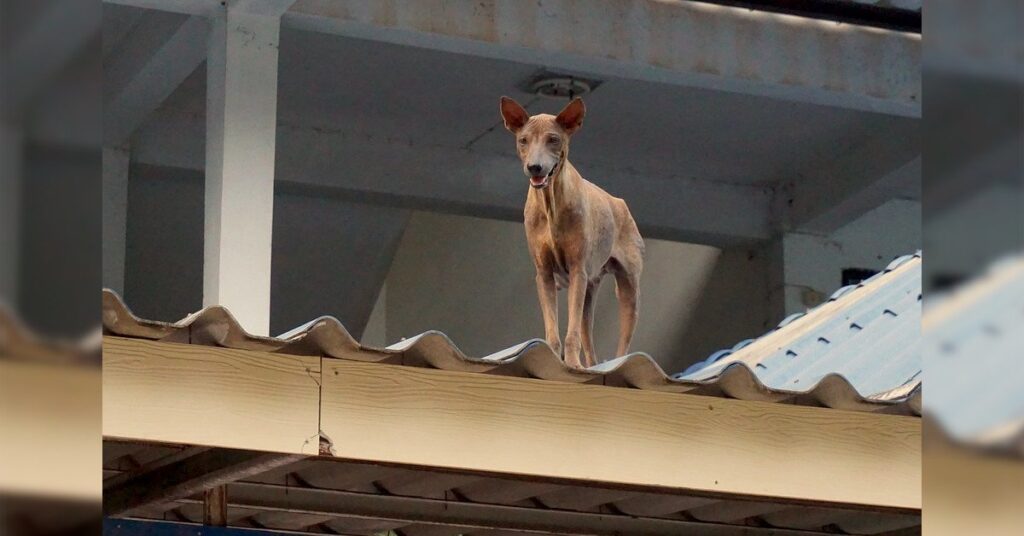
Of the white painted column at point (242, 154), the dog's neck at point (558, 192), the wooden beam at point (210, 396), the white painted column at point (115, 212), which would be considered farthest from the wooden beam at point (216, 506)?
the white painted column at point (115, 212)

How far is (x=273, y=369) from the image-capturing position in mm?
3902

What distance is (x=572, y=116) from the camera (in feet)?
17.5

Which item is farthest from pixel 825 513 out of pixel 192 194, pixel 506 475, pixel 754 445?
pixel 192 194

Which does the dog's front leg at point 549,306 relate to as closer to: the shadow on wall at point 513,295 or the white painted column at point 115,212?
the white painted column at point 115,212

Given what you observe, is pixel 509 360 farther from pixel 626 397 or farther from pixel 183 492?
pixel 183 492

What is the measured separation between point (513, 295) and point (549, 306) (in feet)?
31.0

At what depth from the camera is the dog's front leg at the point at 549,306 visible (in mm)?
5633

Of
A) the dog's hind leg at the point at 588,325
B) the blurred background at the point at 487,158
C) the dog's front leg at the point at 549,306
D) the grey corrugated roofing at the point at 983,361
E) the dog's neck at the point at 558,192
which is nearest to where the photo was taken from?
the grey corrugated roofing at the point at 983,361

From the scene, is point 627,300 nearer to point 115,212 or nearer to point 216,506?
point 216,506

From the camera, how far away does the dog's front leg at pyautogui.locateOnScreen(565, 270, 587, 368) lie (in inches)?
220

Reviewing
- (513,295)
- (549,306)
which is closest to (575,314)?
(549,306)

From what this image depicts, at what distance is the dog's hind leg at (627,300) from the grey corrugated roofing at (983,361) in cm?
555

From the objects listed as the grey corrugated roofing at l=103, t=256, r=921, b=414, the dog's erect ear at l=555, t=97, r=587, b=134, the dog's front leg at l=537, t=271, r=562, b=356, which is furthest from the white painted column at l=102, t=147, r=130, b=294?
the grey corrugated roofing at l=103, t=256, r=921, b=414

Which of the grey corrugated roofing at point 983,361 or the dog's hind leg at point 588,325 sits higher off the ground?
the dog's hind leg at point 588,325
